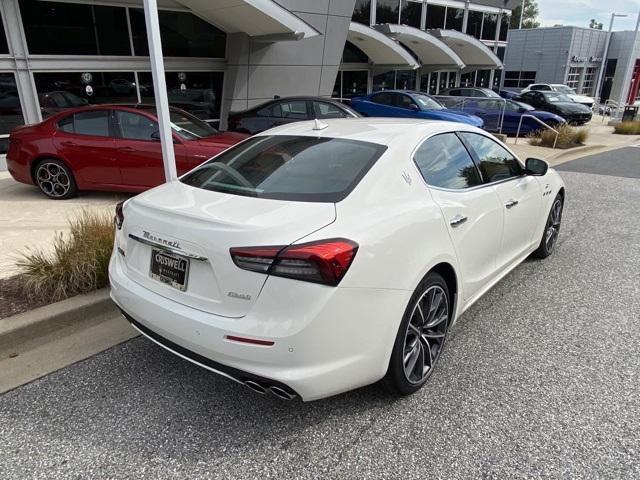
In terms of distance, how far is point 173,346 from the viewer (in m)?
2.54

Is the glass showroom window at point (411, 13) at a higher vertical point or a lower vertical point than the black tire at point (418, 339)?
higher

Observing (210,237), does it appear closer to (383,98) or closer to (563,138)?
(383,98)

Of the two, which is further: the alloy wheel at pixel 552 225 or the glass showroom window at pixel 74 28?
the glass showroom window at pixel 74 28

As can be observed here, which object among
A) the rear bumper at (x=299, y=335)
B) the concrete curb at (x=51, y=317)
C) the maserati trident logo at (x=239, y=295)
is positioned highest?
the maserati trident logo at (x=239, y=295)

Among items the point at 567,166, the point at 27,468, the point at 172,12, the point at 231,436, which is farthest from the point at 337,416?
the point at 172,12

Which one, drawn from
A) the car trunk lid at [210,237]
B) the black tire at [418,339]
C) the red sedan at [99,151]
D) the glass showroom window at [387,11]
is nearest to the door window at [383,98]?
the red sedan at [99,151]

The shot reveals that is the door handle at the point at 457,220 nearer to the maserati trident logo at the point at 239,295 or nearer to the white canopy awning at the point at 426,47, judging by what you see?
the maserati trident logo at the point at 239,295

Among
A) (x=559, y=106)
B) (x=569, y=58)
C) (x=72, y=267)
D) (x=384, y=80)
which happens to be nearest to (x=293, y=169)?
(x=72, y=267)

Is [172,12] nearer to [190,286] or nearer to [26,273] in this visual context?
[26,273]

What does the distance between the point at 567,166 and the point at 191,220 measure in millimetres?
12079

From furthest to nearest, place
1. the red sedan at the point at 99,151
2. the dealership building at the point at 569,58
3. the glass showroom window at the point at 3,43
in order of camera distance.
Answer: the dealership building at the point at 569,58 < the glass showroom window at the point at 3,43 < the red sedan at the point at 99,151

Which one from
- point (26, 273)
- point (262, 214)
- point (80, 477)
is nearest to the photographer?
point (80, 477)

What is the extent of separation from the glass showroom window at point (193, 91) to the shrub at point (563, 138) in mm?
10306

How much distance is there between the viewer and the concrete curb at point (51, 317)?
3.22 metres
